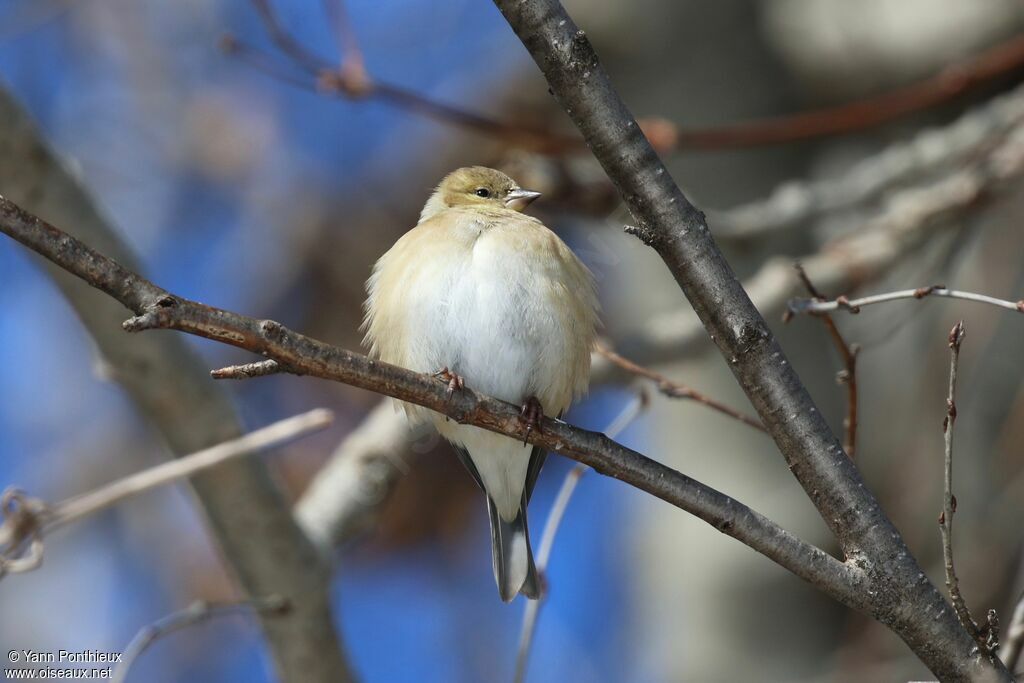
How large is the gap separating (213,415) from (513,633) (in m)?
3.93

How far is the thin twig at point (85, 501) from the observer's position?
2469mm

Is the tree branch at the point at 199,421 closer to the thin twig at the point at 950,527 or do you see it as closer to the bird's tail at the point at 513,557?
the bird's tail at the point at 513,557

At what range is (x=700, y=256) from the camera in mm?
1904

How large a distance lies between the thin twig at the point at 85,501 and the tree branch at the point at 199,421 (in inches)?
16.9

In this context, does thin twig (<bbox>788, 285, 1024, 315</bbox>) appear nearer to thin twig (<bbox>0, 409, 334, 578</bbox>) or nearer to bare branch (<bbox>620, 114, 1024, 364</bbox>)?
thin twig (<bbox>0, 409, 334, 578</bbox>)

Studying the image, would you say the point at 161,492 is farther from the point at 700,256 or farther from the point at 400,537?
the point at 700,256

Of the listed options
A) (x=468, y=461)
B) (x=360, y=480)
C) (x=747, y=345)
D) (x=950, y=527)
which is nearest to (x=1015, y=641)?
(x=950, y=527)

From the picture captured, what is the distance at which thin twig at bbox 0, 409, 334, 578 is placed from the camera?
2.47 meters

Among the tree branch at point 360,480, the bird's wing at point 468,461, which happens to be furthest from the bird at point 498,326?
the tree branch at point 360,480

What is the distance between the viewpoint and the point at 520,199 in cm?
396

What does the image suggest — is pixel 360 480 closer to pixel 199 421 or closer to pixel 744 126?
pixel 199 421

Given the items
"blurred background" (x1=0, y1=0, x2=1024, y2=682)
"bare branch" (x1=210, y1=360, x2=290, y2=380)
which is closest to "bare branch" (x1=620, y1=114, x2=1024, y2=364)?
"blurred background" (x1=0, y1=0, x2=1024, y2=682)

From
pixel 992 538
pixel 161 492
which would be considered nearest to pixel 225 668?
pixel 161 492

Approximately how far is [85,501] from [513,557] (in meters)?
1.26
